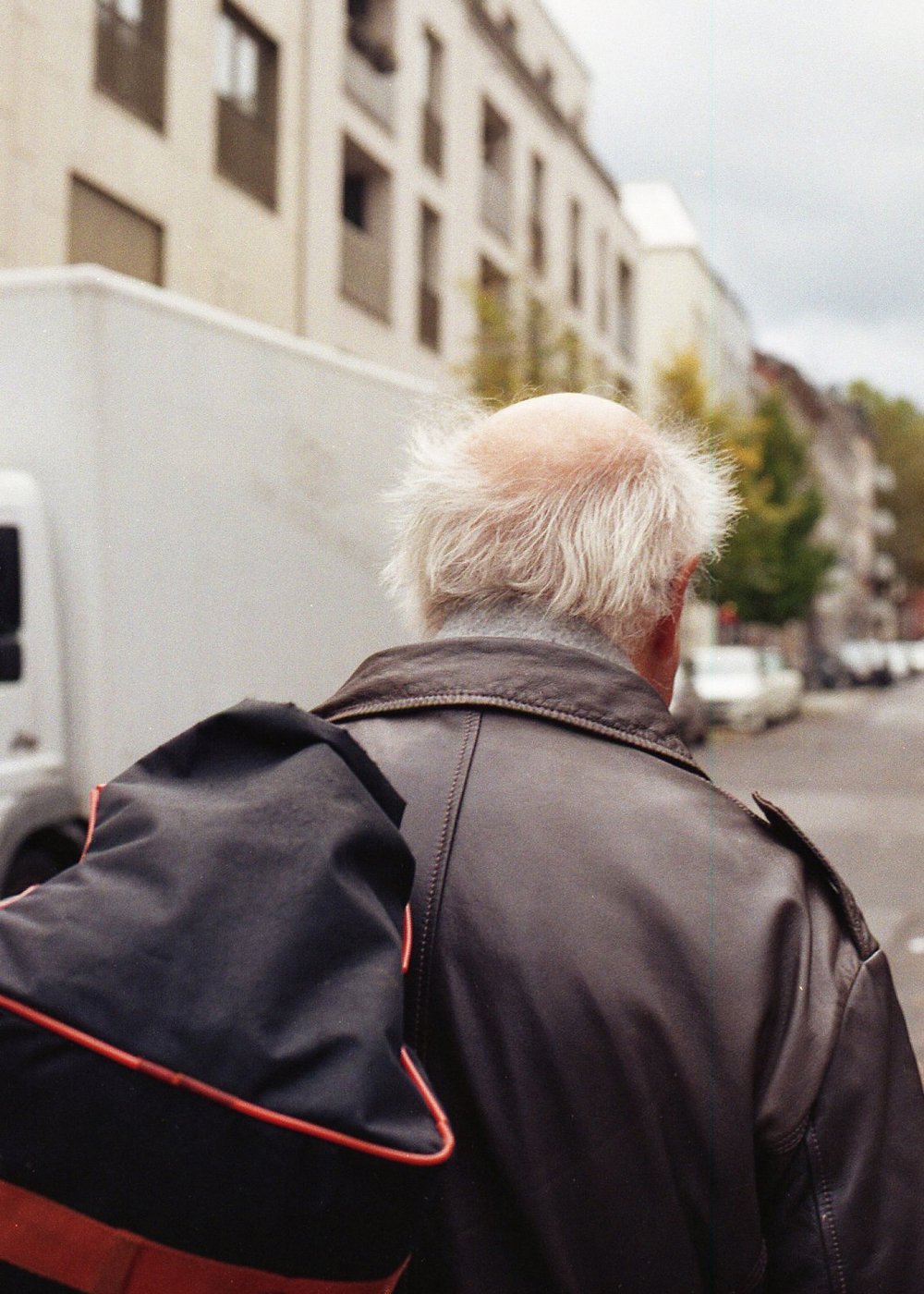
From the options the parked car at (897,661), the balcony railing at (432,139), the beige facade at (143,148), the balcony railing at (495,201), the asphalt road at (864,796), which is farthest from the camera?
the parked car at (897,661)

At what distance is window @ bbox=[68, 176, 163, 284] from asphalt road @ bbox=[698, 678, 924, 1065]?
6.73 m

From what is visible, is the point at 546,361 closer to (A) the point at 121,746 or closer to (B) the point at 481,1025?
(A) the point at 121,746

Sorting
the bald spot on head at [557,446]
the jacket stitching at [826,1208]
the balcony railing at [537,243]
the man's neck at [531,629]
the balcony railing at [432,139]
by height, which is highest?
the balcony railing at [432,139]

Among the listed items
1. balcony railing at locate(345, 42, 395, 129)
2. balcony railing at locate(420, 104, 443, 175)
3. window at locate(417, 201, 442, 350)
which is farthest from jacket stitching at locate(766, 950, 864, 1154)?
balcony railing at locate(420, 104, 443, 175)

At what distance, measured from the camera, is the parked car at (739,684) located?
23500 millimetres

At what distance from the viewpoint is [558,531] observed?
1.47 m

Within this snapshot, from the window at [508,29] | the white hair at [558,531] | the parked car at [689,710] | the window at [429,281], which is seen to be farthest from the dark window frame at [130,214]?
the white hair at [558,531]

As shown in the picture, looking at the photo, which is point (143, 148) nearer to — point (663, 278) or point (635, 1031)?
point (635, 1031)

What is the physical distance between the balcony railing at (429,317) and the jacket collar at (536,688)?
19136 millimetres

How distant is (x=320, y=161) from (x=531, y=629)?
649 inches

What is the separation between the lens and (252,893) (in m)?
1.06

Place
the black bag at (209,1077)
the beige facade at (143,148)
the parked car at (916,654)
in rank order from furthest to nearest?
the parked car at (916,654) < the beige facade at (143,148) < the black bag at (209,1077)

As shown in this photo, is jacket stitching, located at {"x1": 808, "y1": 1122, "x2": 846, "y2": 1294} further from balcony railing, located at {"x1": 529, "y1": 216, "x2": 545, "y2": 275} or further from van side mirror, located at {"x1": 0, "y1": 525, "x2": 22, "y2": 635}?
balcony railing, located at {"x1": 529, "y1": 216, "x2": 545, "y2": 275}

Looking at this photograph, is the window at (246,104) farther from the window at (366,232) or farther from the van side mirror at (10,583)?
the van side mirror at (10,583)
